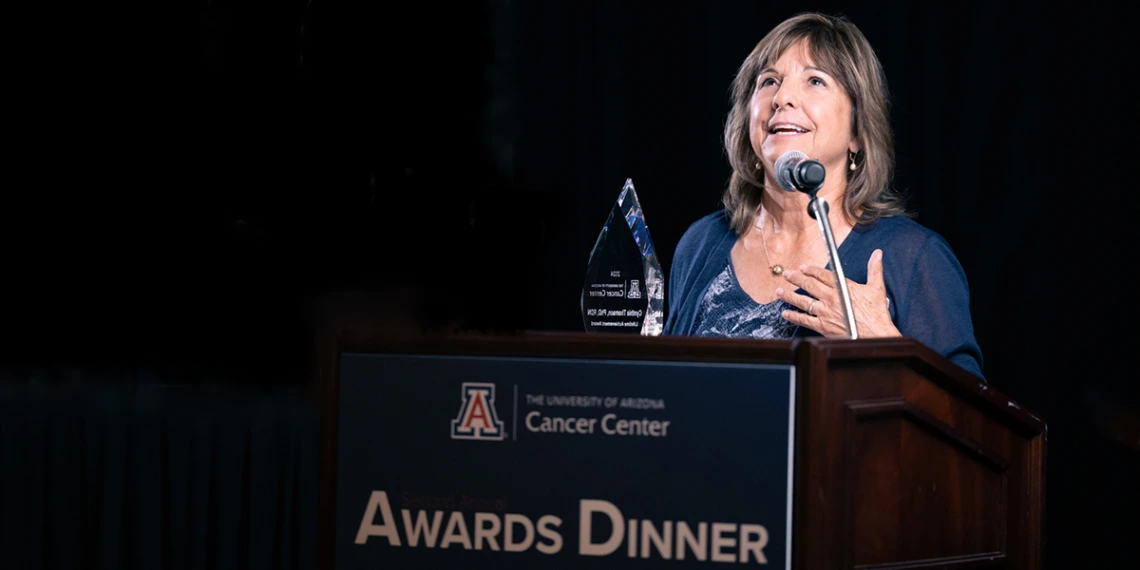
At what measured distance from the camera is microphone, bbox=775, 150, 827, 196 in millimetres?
1263

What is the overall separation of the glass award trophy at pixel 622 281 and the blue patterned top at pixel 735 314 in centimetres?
27

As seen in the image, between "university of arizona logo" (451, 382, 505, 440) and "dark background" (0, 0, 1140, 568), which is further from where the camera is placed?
"dark background" (0, 0, 1140, 568)

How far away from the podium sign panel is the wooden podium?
0.02m

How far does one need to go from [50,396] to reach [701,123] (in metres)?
1.81

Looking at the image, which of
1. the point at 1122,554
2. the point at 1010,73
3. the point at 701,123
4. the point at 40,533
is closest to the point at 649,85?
the point at 701,123

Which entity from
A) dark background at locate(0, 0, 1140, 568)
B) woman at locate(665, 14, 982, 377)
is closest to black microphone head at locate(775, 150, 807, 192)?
woman at locate(665, 14, 982, 377)

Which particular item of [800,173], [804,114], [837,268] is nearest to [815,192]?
[800,173]

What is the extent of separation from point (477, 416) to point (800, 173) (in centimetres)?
53

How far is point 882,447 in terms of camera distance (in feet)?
3.49

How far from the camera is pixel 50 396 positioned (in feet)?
8.38

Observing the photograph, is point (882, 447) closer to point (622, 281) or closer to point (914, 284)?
point (622, 281)

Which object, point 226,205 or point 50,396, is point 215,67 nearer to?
point 226,205

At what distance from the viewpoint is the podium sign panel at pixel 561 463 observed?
102cm

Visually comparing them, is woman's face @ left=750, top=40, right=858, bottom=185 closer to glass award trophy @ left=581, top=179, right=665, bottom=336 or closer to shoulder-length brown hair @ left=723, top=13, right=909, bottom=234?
shoulder-length brown hair @ left=723, top=13, right=909, bottom=234
